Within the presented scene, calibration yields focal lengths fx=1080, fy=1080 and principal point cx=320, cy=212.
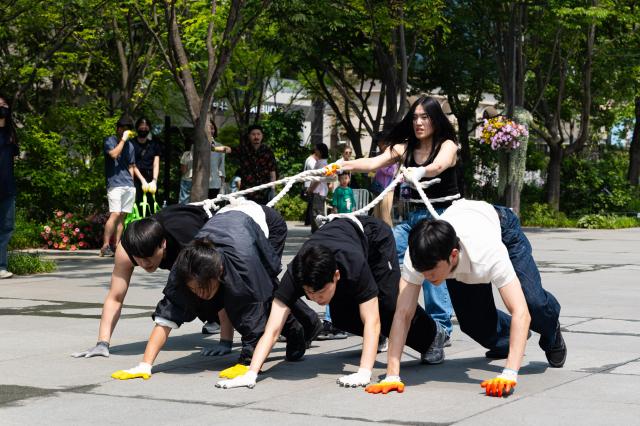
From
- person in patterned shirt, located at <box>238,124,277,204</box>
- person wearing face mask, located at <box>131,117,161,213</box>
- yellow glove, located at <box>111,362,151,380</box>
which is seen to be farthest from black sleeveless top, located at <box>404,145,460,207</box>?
person wearing face mask, located at <box>131,117,161,213</box>

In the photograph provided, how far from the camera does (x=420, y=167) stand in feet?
21.6

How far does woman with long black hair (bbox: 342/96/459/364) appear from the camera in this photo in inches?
264

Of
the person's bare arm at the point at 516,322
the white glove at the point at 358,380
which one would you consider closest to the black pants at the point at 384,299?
the white glove at the point at 358,380

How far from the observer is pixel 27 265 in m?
12.3

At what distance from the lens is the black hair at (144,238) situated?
20.5ft

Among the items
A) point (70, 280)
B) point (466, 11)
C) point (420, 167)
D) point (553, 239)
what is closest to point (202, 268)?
point (420, 167)

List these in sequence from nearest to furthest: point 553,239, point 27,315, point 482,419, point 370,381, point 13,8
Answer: point 482,419, point 370,381, point 27,315, point 13,8, point 553,239

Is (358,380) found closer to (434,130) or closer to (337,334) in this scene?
(434,130)

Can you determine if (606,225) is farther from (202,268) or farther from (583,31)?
(202,268)

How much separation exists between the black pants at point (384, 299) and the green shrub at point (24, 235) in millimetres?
10156

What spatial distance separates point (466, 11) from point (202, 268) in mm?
17793

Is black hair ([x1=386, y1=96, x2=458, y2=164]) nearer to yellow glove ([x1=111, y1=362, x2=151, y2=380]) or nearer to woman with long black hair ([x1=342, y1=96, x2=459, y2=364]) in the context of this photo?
woman with long black hair ([x1=342, y1=96, x2=459, y2=364])

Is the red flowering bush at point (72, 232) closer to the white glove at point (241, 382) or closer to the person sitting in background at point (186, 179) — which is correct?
the person sitting in background at point (186, 179)

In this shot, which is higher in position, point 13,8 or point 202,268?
point 13,8
